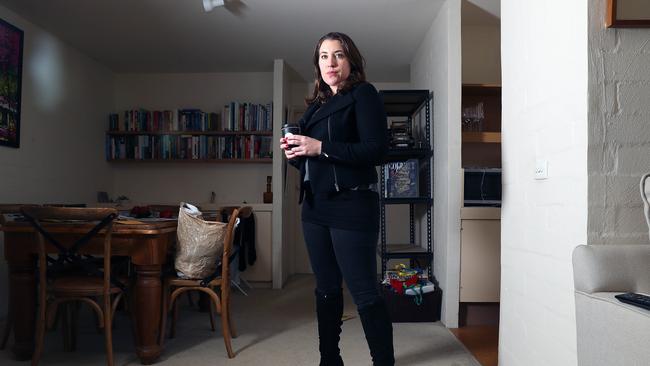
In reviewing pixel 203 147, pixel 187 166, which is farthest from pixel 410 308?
pixel 187 166

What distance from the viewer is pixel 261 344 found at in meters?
2.75

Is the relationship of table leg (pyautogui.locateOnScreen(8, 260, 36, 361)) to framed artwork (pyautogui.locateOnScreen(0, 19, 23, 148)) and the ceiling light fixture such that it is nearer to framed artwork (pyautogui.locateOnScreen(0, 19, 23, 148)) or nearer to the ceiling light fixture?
framed artwork (pyautogui.locateOnScreen(0, 19, 23, 148))

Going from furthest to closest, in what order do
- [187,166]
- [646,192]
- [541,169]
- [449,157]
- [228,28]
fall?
[187,166] < [228,28] < [449,157] < [541,169] < [646,192]

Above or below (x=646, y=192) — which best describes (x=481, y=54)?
above

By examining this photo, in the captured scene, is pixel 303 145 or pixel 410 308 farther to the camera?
pixel 410 308

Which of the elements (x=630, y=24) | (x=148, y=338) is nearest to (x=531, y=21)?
(x=630, y=24)

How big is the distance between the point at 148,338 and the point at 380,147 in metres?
1.61

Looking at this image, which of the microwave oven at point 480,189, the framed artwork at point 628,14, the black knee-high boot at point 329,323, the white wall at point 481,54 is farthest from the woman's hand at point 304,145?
the white wall at point 481,54

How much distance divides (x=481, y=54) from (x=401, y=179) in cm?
122

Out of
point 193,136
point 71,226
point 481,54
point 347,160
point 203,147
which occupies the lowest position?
point 71,226

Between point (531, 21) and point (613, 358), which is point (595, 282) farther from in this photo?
point (531, 21)

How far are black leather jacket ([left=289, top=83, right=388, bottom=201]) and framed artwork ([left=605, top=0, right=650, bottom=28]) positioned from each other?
30.4 inches

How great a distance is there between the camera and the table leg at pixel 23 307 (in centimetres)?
243

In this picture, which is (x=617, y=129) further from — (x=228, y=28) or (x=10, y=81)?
(x=10, y=81)
